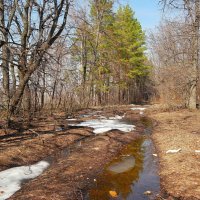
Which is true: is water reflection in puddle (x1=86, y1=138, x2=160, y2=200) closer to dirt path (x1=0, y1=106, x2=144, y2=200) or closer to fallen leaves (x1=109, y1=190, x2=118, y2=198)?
fallen leaves (x1=109, y1=190, x2=118, y2=198)

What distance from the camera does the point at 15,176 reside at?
813 centimetres

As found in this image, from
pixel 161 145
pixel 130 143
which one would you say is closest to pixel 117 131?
pixel 130 143

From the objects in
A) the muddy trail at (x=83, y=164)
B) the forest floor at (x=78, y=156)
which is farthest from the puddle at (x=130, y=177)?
the forest floor at (x=78, y=156)

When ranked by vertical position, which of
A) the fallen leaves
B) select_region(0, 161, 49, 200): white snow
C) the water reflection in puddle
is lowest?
the fallen leaves

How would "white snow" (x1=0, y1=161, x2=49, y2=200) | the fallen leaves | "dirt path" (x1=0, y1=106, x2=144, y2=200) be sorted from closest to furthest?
"white snow" (x1=0, y1=161, x2=49, y2=200) → the fallen leaves → "dirt path" (x1=0, y1=106, x2=144, y2=200)

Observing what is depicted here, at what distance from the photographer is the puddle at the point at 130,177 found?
7.34m

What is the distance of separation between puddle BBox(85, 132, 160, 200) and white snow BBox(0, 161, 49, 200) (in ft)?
5.53

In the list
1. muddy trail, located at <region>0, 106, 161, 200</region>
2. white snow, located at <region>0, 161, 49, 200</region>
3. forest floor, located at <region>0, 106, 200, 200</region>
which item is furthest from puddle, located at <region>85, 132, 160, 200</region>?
white snow, located at <region>0, 161, 49, 200</region>

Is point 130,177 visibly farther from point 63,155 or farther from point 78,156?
point 63,155

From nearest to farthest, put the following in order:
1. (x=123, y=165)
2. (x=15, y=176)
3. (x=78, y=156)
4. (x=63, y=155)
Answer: (x=15, y=176), (x=123, y=165), (x=78, y=156), (x=63, y=155)

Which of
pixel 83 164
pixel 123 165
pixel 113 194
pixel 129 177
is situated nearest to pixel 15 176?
pixel 83 164

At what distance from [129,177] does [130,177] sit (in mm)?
27

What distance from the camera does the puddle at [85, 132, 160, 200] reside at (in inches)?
289

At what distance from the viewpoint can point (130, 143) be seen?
13.2m
